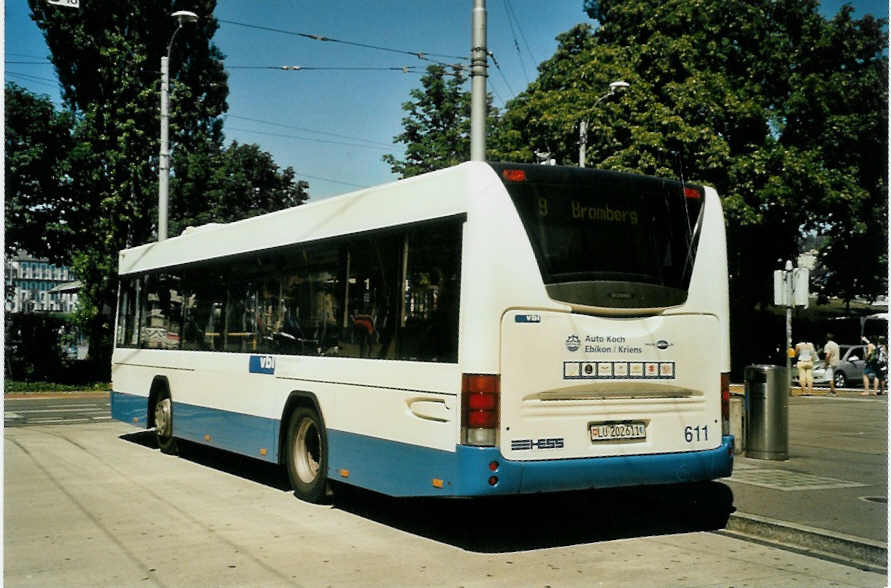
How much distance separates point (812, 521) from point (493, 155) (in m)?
26.7

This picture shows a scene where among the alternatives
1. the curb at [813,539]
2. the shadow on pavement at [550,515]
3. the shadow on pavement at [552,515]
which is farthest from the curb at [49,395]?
the curb at [813,539]

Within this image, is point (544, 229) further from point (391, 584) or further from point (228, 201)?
point (228, 201)

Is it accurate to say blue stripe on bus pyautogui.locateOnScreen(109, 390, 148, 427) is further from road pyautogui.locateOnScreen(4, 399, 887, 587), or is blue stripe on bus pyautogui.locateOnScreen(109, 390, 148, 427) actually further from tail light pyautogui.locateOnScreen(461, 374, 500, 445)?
tail light pyautogui.locateOnScreen(461, 374, 500, 445)

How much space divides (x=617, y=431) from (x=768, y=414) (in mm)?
4674

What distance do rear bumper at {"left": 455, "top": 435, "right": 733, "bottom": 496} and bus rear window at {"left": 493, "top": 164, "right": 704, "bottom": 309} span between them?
3.87ft

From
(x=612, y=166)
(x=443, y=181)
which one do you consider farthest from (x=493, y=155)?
(x=443, y=181)

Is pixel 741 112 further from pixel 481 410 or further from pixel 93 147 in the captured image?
pixel 481 410

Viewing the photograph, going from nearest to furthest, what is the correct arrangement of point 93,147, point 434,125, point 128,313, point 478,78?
1. point 478,78
2. point 128,313
3. point 93,147
4. point 434,125

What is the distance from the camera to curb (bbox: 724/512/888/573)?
6973mm

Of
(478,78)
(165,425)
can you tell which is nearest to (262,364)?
(165,425)

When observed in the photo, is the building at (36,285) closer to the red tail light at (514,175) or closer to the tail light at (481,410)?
the red tail light at (514,175)

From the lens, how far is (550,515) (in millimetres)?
9031

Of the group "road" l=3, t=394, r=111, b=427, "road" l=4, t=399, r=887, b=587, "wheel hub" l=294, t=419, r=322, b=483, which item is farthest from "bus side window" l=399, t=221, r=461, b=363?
"road" l=3, t=394, r=111, b=427

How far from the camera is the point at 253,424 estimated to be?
35.1 feet
